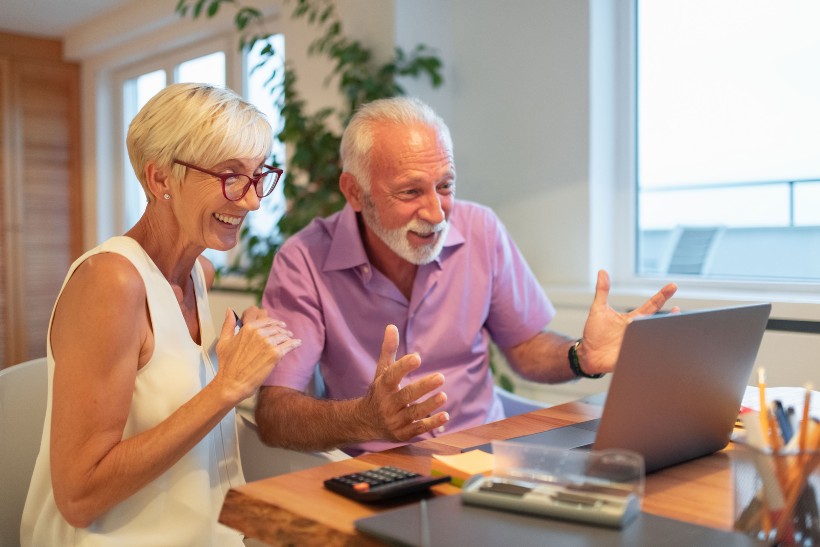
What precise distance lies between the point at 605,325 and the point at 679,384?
1.77ft

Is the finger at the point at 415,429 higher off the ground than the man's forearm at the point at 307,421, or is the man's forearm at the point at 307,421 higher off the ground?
the finger at the point at 415,429

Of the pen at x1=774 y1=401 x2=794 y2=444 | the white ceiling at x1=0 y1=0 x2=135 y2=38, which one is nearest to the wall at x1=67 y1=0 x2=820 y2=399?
the pen at x1=774 y1=401 x2=794 y2=444

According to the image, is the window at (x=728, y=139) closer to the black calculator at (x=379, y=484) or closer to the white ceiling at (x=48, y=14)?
the black calculator at (x=379, y=484)

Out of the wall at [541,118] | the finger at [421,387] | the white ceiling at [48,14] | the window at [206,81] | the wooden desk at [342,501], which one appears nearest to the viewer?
the wooden desk at [342,501]

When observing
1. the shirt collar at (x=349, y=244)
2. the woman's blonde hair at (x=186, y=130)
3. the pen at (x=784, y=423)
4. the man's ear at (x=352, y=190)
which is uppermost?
the woman's blonde hair at (x=186, y=130)

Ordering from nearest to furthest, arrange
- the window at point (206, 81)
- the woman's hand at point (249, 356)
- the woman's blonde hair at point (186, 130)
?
1. the woman's hand at point (249, 356)
2. the woman's blonde hair at point (186, 130)
3. the window at point (206, 81)

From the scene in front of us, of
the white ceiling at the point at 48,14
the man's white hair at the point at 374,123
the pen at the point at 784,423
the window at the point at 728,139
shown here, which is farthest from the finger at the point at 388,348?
the white ceiling at the point at 48,14

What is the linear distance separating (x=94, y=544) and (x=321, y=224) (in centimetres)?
96

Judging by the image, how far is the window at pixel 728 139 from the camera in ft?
8.63

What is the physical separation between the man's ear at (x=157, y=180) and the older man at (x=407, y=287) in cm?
46

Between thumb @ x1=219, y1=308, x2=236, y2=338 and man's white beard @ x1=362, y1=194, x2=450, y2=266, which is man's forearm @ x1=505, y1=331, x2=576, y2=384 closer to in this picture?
man's white beard @ x1=362, y1=194, x2=450, y2=266

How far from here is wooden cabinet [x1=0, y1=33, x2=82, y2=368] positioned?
→ 5.71m

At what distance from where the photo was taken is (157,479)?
1354mm

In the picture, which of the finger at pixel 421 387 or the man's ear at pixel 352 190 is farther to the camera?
the man's ear at pixel 352 190
